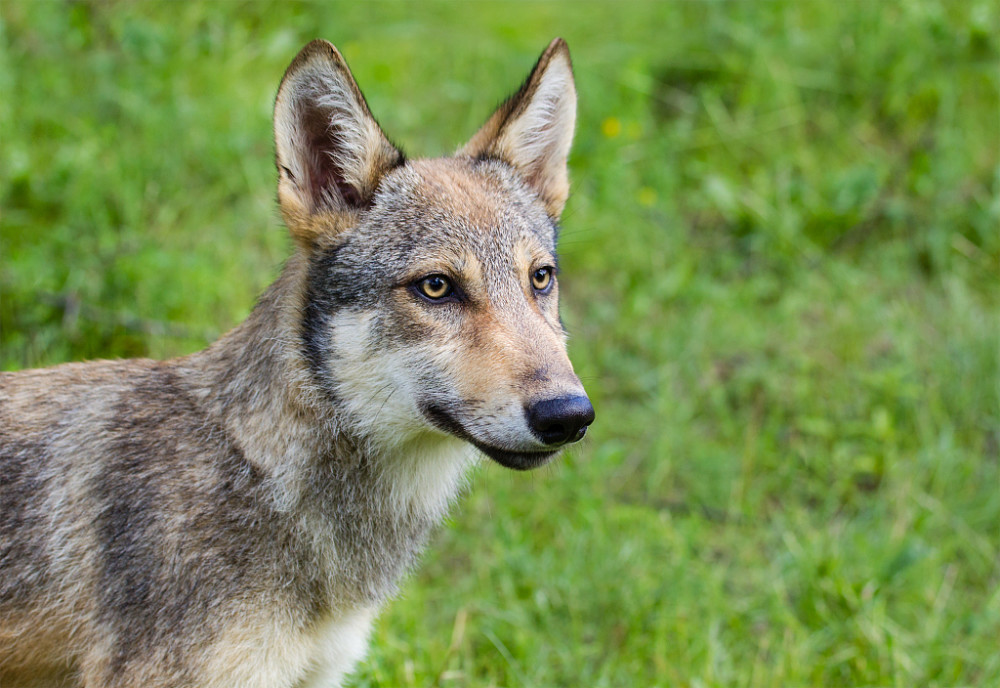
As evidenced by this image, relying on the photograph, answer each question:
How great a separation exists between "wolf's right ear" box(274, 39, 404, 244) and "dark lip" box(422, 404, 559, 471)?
820 millimetres

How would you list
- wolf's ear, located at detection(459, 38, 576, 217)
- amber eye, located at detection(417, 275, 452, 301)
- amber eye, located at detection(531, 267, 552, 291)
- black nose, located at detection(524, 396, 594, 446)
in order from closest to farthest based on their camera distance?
black nose, located at detection(524, 396, 594, 446), amber eye, located at detection(417, 275, 452, 301), amber eye, located at detection(531, 267, 552, 291), wolf's ear, located at detection(459, 38, 576, 217)

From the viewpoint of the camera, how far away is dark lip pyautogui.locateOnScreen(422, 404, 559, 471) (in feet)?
9.97

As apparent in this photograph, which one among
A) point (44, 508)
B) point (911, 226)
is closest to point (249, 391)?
point (44, 508)

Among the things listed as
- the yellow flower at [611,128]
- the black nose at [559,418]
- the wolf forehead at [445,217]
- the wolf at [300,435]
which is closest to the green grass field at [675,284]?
the yellow flower at [611,128]

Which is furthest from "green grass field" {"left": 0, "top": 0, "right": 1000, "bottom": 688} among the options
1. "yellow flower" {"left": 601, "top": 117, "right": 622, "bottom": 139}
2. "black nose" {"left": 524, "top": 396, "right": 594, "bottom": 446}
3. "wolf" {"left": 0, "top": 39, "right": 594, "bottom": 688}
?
"black nose" {"left": 524, "top": 396, "right": 594, "bottom": 446}

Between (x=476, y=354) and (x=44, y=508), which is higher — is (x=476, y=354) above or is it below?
above

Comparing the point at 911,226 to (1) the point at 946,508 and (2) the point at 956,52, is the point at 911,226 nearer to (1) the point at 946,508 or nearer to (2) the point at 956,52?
(2) the point at 956,52

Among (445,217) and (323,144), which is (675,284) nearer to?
(445,217)

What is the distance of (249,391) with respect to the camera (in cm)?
337

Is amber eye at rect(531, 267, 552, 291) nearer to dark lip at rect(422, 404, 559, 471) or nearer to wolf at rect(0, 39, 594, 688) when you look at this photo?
wolf at rect(0, 39, 594, 688)

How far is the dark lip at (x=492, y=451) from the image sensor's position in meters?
3.04

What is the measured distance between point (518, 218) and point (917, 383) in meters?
3.57

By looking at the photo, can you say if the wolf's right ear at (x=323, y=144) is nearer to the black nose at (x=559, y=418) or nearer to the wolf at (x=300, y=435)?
the wolf at (x=300, y=435)

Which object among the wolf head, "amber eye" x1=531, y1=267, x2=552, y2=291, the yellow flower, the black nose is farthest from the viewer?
the yellow flower
